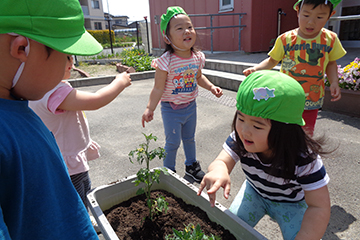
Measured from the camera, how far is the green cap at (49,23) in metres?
0.73

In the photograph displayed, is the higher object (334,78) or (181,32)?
(181,32)

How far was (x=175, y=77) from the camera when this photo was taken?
2564 millimetres

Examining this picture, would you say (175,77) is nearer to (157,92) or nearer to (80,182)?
(157,92)

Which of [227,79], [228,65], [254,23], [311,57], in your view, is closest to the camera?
[311,57]

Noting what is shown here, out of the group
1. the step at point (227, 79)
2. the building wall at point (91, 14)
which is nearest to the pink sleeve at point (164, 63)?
the step at point (227, 79)

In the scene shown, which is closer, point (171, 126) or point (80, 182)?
point (80, 182)

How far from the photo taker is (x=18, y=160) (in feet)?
2.43

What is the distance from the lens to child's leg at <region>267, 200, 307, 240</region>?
1562 millimetres

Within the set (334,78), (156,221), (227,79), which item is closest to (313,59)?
(334,78)

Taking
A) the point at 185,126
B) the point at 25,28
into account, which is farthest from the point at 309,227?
the point at 185,126

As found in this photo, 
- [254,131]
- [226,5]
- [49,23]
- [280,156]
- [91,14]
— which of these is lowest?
[280,156]

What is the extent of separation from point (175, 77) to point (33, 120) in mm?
1785

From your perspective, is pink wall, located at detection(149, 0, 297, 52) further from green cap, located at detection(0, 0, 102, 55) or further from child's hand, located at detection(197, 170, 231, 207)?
green cap, located at detection(0, 0, 102, 55)

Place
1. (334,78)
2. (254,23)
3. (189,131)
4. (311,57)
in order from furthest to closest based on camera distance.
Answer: (254,23)
(189,131)
(334,78)
(311,57)
